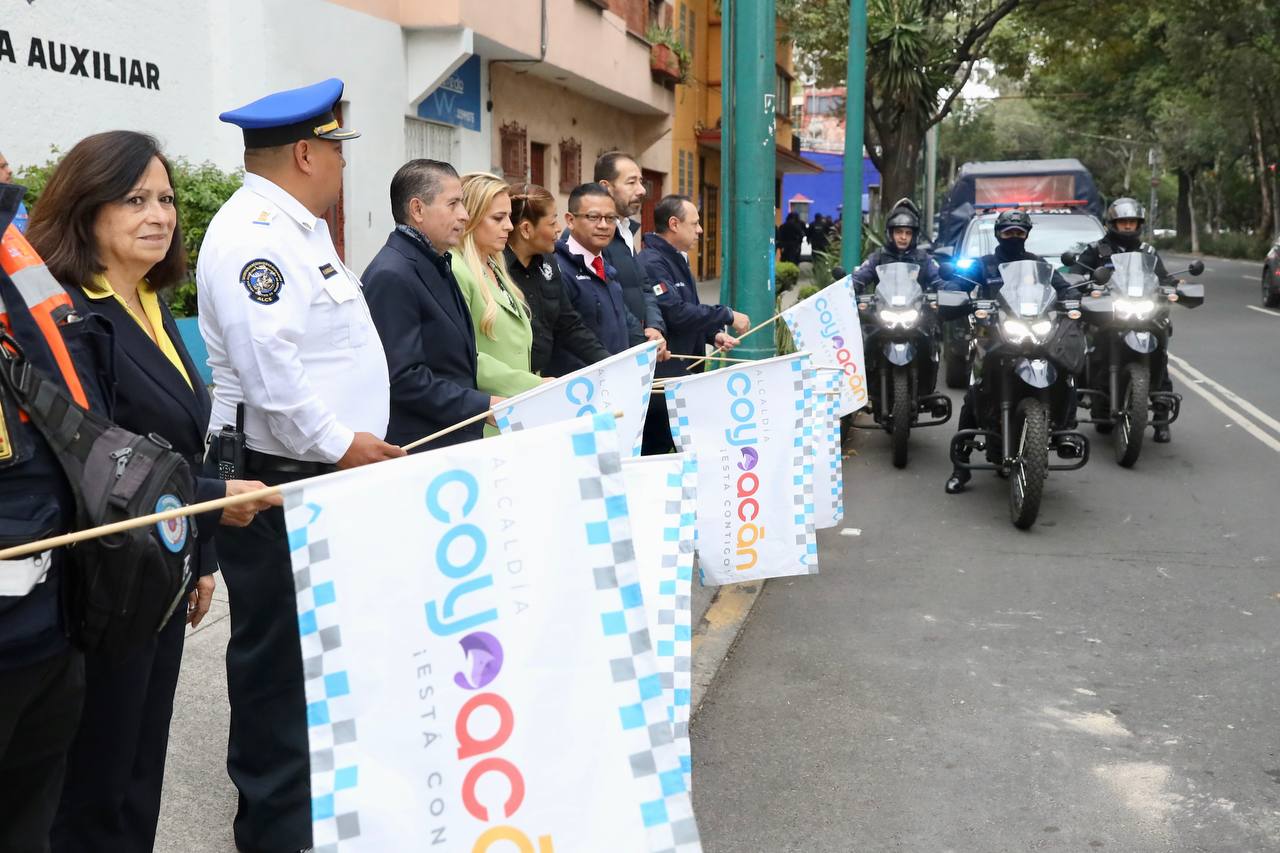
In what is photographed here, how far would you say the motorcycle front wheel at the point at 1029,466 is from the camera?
24.5 feet

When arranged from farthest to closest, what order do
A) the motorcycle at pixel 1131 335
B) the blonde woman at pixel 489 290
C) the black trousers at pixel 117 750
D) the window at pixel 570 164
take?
the window at pixel 570 164, the motorcycle at pixel 1131 335, the blonde woman at pixel 489 290, the black trousers at pixel 117 750

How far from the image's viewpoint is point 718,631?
18.8ft

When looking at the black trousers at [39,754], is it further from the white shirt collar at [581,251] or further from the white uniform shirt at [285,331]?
the white shirt collar at [581,251]

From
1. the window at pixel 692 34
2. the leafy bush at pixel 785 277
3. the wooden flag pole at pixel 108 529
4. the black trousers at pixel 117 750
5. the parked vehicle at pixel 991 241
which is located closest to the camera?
the wooden flag pole at pixel 108 529

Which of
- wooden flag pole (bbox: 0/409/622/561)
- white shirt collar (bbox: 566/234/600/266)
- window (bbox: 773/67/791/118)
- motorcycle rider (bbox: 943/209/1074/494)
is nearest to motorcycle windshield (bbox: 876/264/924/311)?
motorcycle rider (bbox: 943/209/1074/494)

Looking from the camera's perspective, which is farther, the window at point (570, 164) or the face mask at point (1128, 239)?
the window at point (570, 164)

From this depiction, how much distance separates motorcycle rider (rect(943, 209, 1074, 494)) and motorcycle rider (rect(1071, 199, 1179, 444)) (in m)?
0.81

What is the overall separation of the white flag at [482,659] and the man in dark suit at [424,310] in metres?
1.54

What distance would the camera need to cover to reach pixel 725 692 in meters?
5.04

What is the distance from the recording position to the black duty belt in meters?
3.45

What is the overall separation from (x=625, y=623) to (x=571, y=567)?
0.48 ft

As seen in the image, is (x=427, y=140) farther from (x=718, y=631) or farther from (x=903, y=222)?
(x=718, y=631)

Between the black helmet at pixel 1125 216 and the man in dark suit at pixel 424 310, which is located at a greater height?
the black helmet at pixel 1125 216

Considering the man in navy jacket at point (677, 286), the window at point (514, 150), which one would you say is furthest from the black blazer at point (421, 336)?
the window at point (514, 150)
